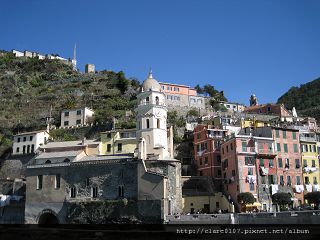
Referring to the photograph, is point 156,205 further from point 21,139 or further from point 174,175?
point 21,139

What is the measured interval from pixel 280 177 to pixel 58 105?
184 ft

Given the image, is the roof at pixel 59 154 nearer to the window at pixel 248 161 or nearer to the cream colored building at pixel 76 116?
the cream colored building at pixel 76 116

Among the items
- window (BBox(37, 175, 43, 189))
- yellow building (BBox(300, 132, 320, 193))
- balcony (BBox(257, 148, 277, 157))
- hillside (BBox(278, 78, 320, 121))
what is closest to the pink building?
balcony (BBox(257, 148, 277, 157))

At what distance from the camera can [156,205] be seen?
4912cm

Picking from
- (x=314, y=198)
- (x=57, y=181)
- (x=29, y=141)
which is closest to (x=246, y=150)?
(x=314, y=198)

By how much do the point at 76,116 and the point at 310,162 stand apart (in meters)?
46.6

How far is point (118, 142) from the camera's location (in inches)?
2662

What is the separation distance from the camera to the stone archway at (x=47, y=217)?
54.7 meters

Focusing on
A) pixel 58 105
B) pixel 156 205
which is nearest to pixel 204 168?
pixel 156 205

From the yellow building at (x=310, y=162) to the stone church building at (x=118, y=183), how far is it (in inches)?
815

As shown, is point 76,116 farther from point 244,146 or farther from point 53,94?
point 244,146

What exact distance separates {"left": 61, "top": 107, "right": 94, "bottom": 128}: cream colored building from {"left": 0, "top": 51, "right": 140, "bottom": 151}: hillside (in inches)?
79.0

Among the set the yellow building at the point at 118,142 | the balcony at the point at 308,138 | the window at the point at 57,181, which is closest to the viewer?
the window at the point at 57,181

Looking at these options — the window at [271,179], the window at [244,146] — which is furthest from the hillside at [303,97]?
the window at [244,146]
